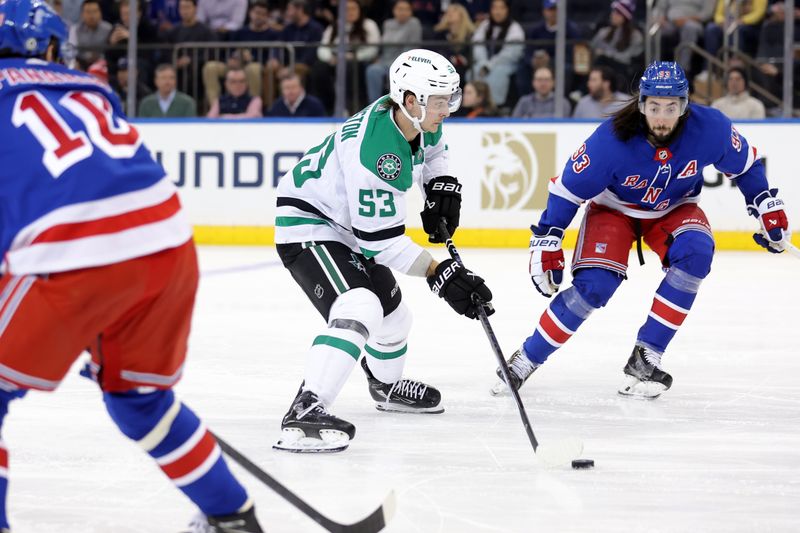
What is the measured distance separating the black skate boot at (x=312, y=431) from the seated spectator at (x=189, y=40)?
6.39 meters

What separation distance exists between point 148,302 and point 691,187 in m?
2.27

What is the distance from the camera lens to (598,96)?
8.34 meters

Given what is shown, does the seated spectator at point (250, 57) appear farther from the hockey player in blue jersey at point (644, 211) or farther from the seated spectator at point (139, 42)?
the hockey player in blue jersey at point (644, 211)

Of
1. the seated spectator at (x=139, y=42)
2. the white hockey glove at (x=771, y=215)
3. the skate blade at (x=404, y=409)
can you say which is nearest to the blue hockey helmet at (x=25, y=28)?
the skate blade at (x=404, y=409)

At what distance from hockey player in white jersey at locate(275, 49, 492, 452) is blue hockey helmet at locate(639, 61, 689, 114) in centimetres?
62

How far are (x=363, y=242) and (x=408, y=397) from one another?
0.58 m

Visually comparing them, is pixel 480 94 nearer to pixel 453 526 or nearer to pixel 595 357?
pixel 595 357

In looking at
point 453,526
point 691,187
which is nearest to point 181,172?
point 691,187

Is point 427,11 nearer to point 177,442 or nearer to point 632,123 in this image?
point 632,123

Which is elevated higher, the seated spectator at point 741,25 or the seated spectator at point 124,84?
the seated spectator at point 741,25

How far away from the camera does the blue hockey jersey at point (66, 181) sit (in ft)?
5.96

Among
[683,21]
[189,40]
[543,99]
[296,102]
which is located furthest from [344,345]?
[683,21]

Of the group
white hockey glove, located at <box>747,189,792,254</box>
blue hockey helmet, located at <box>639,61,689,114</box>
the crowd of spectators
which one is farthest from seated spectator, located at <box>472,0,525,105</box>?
blue hockey helmet, located at <box>639,61,689,114</box>

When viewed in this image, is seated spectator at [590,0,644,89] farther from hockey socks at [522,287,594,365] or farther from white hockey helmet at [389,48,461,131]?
white hockey helmet at [389,48,461,131]
